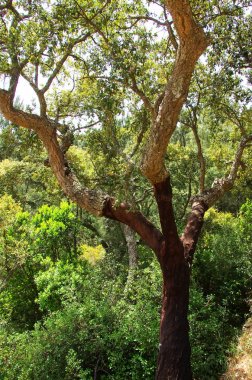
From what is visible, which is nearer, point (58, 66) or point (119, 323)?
point (58, 66)

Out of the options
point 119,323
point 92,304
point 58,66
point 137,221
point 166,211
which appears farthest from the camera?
point 92,304

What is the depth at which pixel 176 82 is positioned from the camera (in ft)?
13.7

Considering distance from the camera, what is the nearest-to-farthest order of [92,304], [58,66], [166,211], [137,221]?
[166,211]
[137,221]
[58,66]
[92,304]

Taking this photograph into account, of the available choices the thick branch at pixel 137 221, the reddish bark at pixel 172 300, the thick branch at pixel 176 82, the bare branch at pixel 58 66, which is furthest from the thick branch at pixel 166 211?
the bare branch at pixel 58 66

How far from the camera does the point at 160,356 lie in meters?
5.39

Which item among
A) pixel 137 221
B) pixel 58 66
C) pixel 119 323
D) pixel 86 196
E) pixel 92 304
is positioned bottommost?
pixel 119 323

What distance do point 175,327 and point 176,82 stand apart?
3475 millimetres

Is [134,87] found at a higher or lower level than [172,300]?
higher

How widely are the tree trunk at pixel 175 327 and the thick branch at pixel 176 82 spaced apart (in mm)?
1769

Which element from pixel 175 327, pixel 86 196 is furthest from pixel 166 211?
pixel 175 327

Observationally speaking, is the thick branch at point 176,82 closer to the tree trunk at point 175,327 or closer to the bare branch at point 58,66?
the tree trunk at point 175,327

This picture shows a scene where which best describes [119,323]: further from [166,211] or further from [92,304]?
[166,211]

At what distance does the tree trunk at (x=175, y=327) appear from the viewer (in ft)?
17.3

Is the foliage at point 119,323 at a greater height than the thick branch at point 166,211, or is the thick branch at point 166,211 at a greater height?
the thick branch at point 166,211
